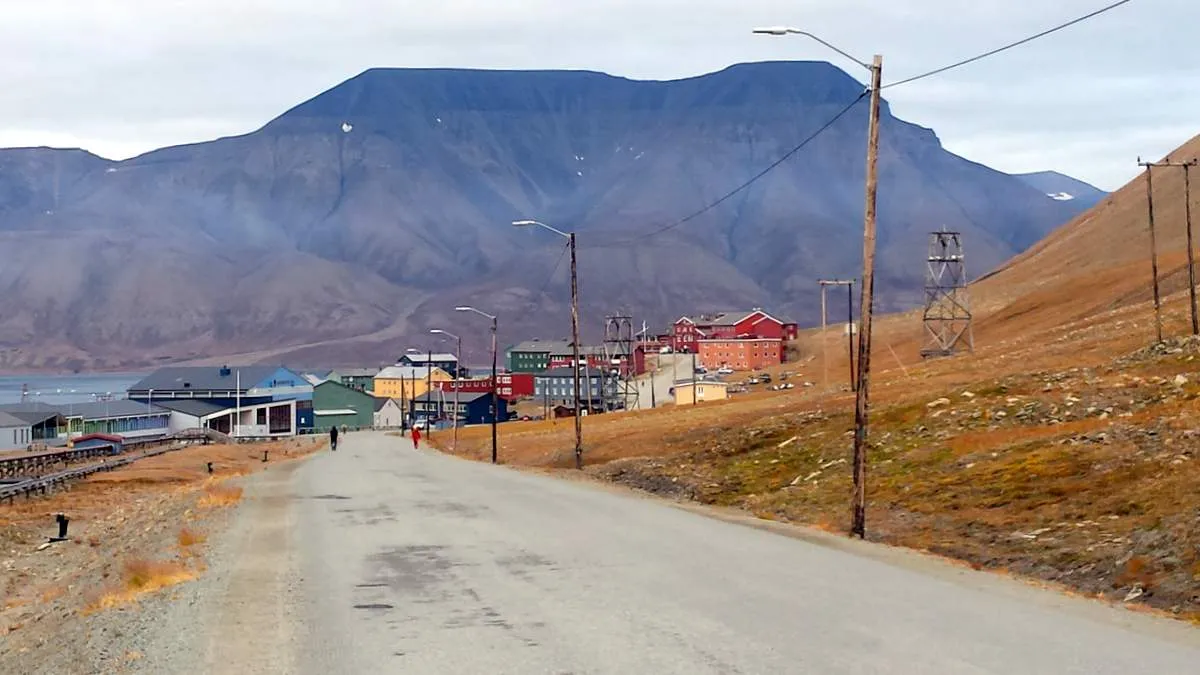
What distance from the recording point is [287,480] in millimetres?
51062

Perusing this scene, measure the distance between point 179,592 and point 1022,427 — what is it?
2580cm

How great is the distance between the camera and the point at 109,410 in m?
155

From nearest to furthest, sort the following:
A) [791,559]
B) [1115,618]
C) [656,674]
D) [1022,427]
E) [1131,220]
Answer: [656,674]
[1115,618]
[791,559]
[1022,427]
[1131,220]

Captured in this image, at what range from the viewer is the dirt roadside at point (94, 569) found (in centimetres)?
1636

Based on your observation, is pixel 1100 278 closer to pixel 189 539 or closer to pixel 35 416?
pixel 35 416

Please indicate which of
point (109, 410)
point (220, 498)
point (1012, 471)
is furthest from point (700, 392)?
point (1012, 471)

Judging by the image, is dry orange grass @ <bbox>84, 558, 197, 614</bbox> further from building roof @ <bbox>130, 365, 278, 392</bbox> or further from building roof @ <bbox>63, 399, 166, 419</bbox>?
building roof @ <bbox>130, 365, 278, 392</bbox>

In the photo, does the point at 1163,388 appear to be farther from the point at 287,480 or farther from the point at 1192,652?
the point at 287,480

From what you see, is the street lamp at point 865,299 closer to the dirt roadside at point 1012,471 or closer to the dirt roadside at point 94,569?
the dirt roadside at point 1012,471

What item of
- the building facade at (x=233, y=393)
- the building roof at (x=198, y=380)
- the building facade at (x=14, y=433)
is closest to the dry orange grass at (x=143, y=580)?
the building facade at (x=14, y=433)

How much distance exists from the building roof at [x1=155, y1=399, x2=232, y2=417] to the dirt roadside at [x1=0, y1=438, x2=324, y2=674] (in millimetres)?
100768

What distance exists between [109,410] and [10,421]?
22.3 m

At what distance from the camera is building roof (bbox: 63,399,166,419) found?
500ft

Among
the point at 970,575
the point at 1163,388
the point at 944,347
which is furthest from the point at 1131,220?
the point at 970,575
